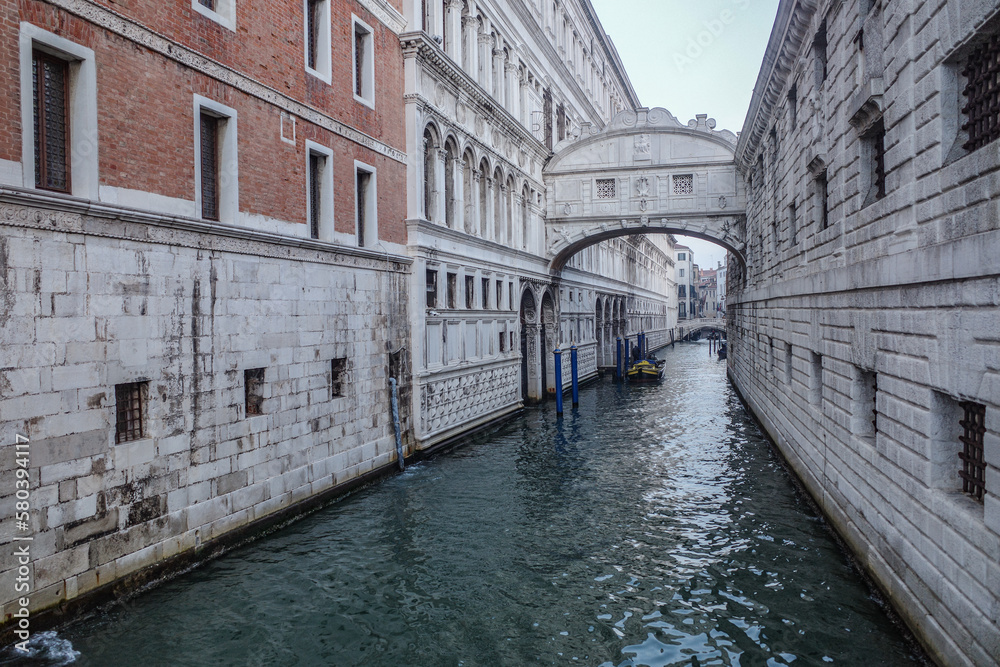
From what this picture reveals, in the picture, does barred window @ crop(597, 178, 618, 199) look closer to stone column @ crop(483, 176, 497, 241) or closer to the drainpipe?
stone column @ crop(483, 176, 497, 241)

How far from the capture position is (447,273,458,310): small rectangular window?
1602 cm

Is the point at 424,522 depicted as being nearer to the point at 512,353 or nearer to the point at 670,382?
the point at 512,353

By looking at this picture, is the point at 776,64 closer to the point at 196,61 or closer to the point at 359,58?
the point at 359,58

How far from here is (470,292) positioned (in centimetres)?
1736

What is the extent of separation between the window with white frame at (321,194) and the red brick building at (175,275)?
3 centimetres

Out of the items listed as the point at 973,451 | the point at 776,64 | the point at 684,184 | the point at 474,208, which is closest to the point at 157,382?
the point at 973,451

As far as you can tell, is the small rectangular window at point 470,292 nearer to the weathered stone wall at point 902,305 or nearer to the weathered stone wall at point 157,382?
the weathered stone wall at point 157,382

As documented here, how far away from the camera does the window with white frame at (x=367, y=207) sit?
1273cm

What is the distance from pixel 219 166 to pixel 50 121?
241 cm

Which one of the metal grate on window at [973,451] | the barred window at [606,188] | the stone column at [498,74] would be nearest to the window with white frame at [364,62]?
the stone column at [498,74]

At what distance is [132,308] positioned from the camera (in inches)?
293

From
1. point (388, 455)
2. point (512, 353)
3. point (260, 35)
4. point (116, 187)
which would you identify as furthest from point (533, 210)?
point (116, 187)

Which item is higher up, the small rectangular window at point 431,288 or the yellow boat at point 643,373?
the small rectangular window at point 431,288

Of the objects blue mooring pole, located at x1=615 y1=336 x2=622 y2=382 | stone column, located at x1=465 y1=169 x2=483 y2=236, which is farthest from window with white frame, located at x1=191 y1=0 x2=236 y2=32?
blue mooring pole, located at x1=615 y1=336 x2=622 y2=382
